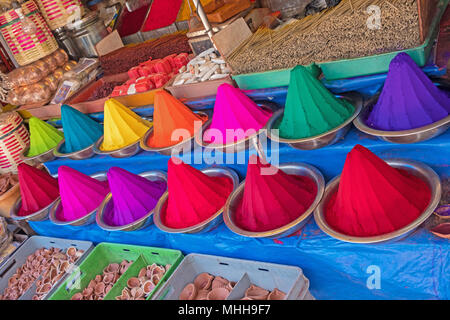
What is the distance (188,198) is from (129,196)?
0.35m

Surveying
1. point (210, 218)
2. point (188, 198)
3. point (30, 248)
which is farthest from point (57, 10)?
point (210, 218)

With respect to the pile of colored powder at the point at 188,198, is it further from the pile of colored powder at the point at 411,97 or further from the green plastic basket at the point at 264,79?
the pile of colored powder at the point at 411,97

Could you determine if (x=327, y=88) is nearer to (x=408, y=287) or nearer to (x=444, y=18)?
(x=444, y=18)

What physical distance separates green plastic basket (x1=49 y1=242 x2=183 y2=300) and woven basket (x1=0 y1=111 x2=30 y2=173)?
1213 mm

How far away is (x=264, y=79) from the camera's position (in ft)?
6.15

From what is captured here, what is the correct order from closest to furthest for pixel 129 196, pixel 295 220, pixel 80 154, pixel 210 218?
pixel 295 220 → pixel 210 218 → pixel 129 196 → pixel 80 154

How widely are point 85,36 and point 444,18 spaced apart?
99.4 inches

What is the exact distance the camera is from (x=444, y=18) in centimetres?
177

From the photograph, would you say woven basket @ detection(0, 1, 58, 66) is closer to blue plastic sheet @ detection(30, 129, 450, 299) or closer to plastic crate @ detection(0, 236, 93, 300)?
plastic crate @ detection(0, 236, 93, 300)

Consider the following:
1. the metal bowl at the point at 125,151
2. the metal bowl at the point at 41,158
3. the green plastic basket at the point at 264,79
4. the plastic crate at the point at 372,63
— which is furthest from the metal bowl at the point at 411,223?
the metal bowl at the point at 41,158

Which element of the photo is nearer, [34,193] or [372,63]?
[372,63]

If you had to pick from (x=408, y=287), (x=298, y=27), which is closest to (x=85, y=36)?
(x=298, y=27)

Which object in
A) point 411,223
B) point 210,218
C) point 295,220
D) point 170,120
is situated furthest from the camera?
point 170,120

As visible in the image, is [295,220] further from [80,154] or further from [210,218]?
[80,154]
